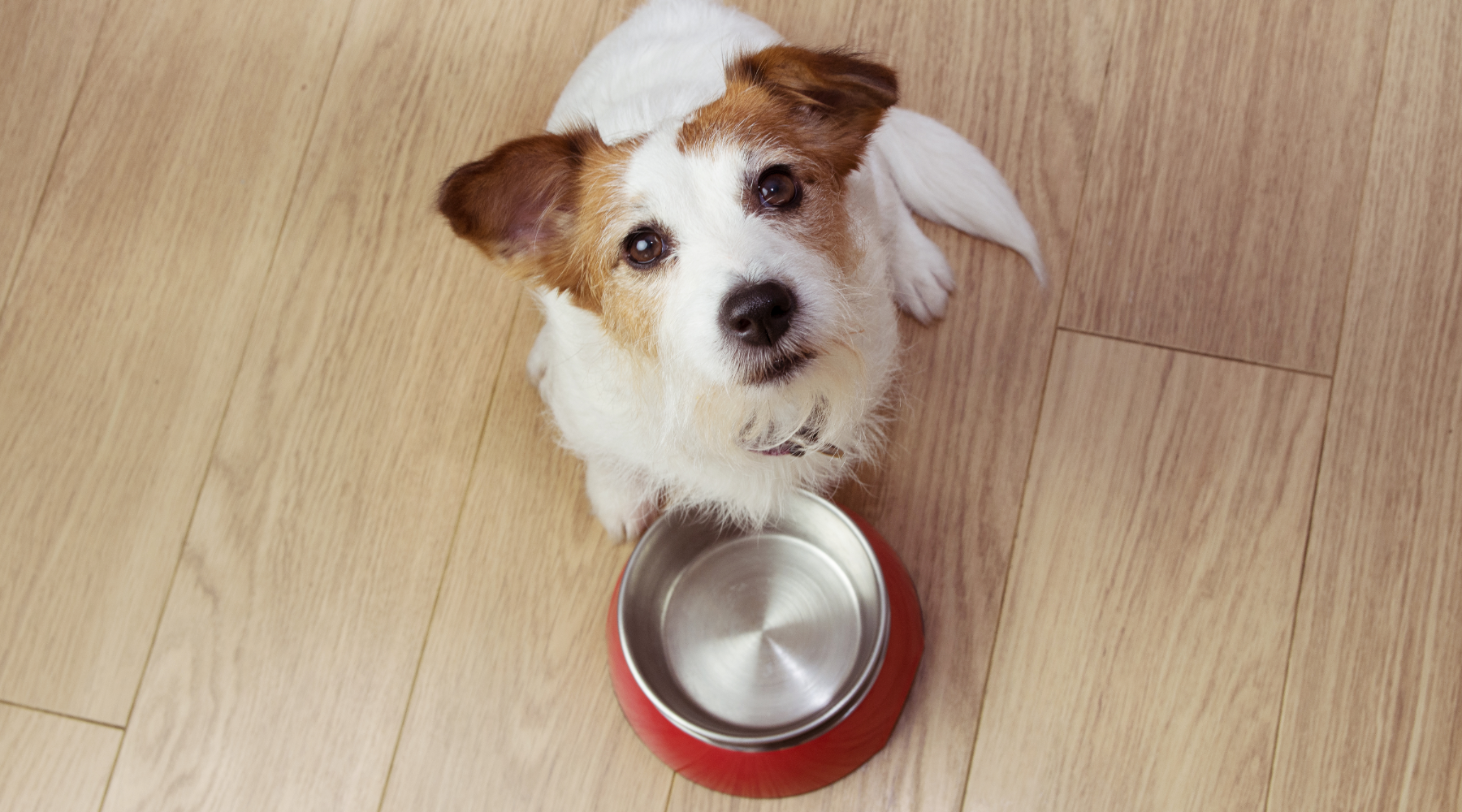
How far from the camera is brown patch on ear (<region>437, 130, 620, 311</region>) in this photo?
4.00ft

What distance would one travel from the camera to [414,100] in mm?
1948

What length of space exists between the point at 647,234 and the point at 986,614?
956 mm

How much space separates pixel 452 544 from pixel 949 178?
1110 millimetres

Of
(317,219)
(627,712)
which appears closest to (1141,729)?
(627,712)

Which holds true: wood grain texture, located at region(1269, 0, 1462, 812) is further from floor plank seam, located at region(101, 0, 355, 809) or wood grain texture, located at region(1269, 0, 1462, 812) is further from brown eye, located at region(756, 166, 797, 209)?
floor plank seam, located at region(101, 0, 355, 809)

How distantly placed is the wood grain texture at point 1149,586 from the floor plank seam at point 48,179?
200 centimetres

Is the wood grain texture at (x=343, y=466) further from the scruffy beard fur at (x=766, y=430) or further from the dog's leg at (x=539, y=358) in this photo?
the scruffy beard fur at (x=766, y=430)

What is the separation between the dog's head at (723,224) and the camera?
3.82 feet

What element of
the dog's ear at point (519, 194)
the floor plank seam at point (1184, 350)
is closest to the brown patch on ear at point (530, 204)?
the dog's ear at point (519, 194)

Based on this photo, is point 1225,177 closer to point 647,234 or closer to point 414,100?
point 647,234

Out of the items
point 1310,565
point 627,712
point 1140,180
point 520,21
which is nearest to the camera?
point 627,712

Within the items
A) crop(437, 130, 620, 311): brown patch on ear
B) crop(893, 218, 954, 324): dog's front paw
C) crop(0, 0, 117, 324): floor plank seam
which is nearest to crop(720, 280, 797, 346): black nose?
crop(437, 130, 620, 311): brown patch on ear

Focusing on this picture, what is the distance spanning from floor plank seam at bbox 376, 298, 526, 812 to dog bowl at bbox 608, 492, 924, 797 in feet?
0.76

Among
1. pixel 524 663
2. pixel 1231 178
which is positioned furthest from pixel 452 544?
pixel 1231 178
